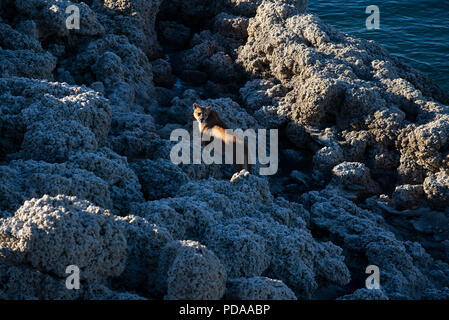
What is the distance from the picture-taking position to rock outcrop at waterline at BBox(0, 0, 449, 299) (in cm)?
388

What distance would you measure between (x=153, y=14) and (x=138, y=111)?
2697mm

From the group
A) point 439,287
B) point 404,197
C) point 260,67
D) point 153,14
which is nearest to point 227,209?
point 439,287

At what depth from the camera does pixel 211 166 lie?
6605 mm

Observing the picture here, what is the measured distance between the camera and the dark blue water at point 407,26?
41.4 ft

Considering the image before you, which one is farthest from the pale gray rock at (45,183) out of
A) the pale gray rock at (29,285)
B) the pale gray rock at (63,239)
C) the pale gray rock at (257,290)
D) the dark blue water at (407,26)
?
the dark blue water at (407,26)

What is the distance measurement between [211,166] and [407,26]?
32.7 feet

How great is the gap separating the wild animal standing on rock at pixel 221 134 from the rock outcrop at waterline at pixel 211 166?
1.38 feet

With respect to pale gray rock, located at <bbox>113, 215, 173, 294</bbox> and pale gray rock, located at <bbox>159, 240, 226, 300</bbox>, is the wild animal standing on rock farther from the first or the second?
pale gray rock, located at <bbox>159, 240, 226, 300</bbox>

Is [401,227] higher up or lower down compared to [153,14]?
lower down

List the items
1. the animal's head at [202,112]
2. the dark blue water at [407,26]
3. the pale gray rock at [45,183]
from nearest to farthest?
the pale gray rock at [45,183]
the animal's head at [202,112]
the dark blue water at [407,26]

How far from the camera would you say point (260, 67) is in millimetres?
9281

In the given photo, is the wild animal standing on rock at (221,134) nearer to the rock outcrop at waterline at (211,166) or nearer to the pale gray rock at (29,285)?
the rock outcrop at waterline at (211,166)

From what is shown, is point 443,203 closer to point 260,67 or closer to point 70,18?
point 260,67
